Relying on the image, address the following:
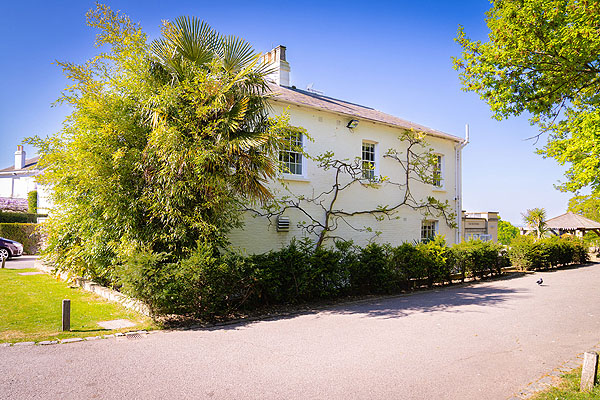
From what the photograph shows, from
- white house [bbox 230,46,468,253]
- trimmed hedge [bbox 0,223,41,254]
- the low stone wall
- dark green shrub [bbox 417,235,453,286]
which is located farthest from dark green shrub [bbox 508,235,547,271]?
trimmed hedge [bbox 0,223,41,254]

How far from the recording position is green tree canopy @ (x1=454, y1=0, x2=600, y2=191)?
7.80 m

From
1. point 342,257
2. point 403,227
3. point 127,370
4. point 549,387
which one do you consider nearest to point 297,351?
point 127,370

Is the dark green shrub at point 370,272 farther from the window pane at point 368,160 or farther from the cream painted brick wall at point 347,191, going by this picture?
the window pane at point 368,160

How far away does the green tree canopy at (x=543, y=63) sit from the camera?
780 centimetres

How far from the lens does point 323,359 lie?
242 inches

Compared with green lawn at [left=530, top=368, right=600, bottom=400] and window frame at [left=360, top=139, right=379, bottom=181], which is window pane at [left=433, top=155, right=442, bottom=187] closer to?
window frame at [left=360, top=139, right=379, bottom=181]

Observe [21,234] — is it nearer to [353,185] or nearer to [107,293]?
[107,293]

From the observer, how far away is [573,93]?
9.35 m

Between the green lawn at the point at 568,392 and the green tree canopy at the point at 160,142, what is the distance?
6.54m

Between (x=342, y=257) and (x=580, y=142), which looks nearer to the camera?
(x=580, y=142)

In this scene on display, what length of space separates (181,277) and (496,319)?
23.2 ft

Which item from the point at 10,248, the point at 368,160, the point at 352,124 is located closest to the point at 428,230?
the point at 368,160

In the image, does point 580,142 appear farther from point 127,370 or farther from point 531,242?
point 531,242

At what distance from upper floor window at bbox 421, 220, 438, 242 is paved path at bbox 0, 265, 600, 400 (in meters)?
7.97
